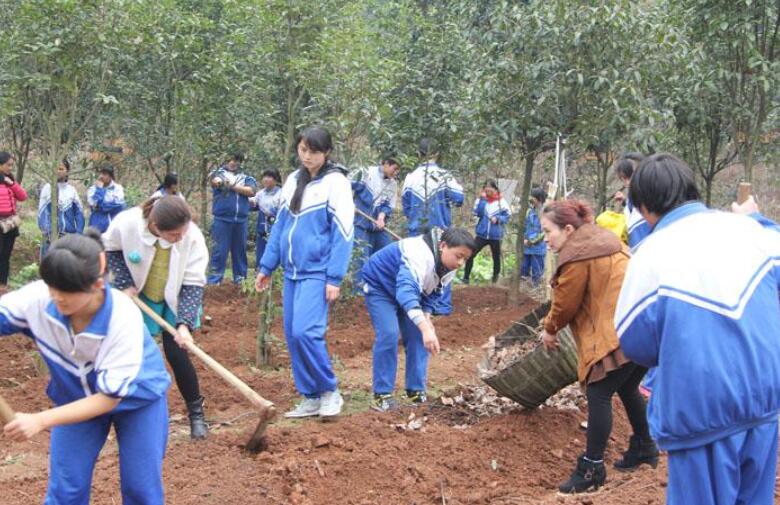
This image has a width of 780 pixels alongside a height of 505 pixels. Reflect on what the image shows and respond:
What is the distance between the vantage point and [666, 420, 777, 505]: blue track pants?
2934 millimetres

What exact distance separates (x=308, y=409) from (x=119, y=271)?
5.65 ft

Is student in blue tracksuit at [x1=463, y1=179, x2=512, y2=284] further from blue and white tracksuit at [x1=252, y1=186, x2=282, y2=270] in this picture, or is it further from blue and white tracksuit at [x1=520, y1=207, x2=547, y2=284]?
blue and white tracksuit at [x1=252, y1=186, x2=282, y2=270]

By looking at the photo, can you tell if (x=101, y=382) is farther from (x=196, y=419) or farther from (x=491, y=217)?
(x=491, y=217)

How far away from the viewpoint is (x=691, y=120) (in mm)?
9984

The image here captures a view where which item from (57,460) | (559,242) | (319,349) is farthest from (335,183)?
(57,460)

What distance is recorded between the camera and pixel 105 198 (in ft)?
41.3

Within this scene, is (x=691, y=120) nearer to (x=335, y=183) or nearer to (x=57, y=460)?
(x=335, y=183)

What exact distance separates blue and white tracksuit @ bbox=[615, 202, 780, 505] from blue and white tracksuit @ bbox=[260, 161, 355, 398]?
303cm

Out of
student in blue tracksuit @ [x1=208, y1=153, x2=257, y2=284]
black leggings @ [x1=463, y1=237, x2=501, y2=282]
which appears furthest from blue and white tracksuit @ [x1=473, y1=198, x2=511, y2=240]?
student in blue tracksuit @ [x1=208, y1=153, x2=257, y2=284]

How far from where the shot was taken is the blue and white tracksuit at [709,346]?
112 inches

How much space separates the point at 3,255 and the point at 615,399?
878 centimetres

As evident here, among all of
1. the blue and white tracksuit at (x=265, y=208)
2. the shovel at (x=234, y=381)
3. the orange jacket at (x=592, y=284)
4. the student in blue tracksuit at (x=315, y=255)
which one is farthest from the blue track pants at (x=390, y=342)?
the blue and white tracksuit at (x=265, y=208)

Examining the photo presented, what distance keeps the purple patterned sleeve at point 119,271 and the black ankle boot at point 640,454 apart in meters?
3.06

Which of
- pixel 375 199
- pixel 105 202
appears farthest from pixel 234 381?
pixel 105 202
